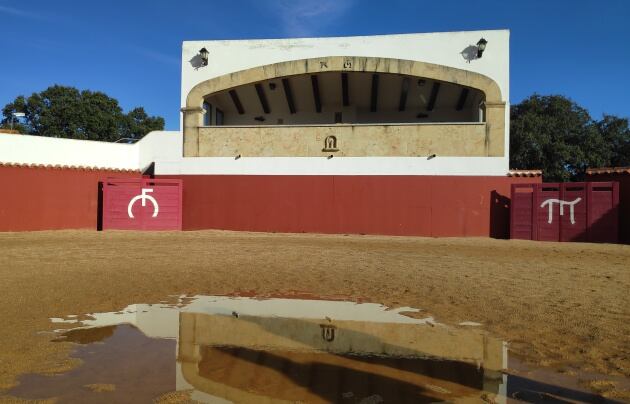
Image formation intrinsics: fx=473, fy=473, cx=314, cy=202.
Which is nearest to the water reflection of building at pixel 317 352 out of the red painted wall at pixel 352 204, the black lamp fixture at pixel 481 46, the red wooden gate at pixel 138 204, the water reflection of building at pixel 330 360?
the water reflection of building at pixel 330 360

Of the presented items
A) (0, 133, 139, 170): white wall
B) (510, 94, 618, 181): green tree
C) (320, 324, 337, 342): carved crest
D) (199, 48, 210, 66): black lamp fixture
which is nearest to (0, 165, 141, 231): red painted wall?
(0, 133, 139, 170): white wall

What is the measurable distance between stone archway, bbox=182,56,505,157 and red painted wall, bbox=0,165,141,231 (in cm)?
414

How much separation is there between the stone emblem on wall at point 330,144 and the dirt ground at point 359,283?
5.43m

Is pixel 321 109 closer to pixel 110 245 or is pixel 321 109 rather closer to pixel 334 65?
pixel 334 65

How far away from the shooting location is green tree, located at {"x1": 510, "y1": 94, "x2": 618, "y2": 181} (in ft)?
114

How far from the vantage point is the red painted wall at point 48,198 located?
674 inches

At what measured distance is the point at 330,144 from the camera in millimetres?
18797

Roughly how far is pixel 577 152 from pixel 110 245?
33164mm

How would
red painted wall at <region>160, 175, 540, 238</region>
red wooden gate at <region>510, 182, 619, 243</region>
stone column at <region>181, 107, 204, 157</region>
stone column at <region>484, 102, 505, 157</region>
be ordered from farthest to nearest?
stone column at <region>181, 107, 204, 157</region> → stone column at <region>484, 102, 505, 157</region> → red painted wall at <region>160, 175, 540, 238</region> → red wooden gate at <region>510, 182, 619, 243</region>

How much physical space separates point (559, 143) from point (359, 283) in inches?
1283

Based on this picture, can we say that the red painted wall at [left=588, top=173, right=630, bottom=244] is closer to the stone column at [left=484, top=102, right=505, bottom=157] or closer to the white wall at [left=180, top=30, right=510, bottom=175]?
the white wall at [left=180, top=30, right=510, bottom=175]

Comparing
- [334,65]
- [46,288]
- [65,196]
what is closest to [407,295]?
[46,288]

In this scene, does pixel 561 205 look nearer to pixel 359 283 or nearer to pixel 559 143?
pixel 359 283

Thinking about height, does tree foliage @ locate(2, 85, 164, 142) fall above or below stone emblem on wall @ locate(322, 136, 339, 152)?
above
